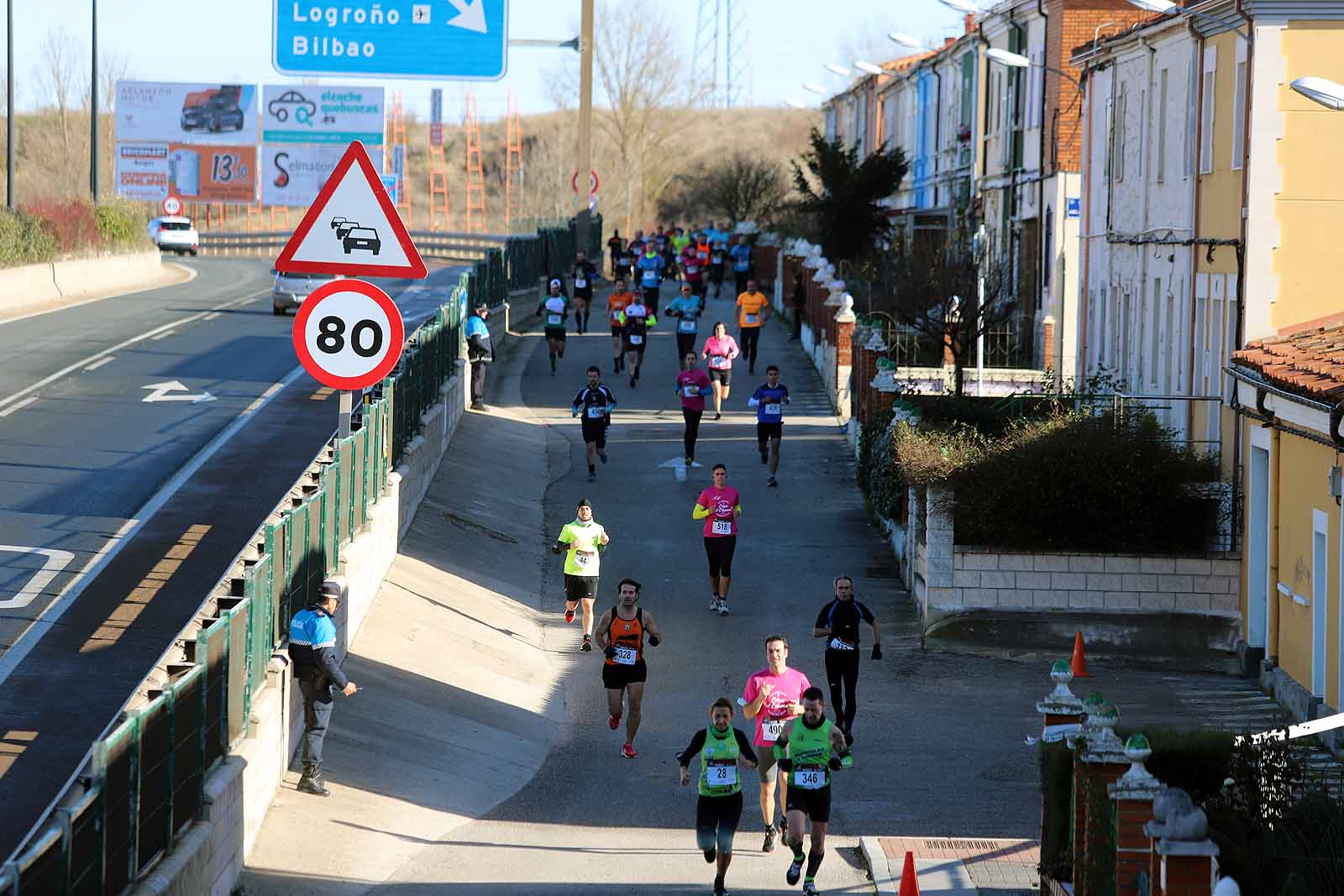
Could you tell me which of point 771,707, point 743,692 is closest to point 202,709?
point 771,707

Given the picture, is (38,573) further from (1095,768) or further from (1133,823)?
(1133,823)

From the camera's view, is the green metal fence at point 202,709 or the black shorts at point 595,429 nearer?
the green metal fence at point 202,709

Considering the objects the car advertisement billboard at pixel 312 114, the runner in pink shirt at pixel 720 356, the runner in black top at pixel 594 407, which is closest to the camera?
the runner in black top at pixel 594 407

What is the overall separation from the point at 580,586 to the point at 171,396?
11.0 metres

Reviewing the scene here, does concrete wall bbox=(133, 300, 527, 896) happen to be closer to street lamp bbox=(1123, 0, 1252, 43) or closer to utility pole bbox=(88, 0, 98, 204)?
street lamp bbox=(1123, 0, 1252, 43)

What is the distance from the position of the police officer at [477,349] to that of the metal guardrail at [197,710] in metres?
11.7

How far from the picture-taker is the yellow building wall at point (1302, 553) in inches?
626

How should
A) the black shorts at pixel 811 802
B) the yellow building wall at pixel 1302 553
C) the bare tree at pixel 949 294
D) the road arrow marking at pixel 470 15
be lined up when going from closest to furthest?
the black shorts at pixel 811 802, the yellow building wall at pixel 1302 553, the road arrow marking at pixel 470 15, the bare tree at pixel 949 294

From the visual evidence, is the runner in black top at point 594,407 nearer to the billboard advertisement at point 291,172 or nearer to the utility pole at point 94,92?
the utility pole at point 94,92

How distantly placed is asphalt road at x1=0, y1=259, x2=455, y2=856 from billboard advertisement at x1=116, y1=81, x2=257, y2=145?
3824 centimetres

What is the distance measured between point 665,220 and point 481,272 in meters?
64.3

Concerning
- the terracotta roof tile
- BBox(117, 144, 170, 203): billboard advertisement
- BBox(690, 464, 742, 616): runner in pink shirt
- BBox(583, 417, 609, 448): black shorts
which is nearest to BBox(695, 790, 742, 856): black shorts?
the terracotta roof tile

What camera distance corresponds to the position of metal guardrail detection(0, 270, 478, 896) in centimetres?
769

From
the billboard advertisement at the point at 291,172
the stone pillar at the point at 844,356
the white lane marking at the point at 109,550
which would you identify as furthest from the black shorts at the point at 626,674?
the billboard advertisement at the point at 291,172
